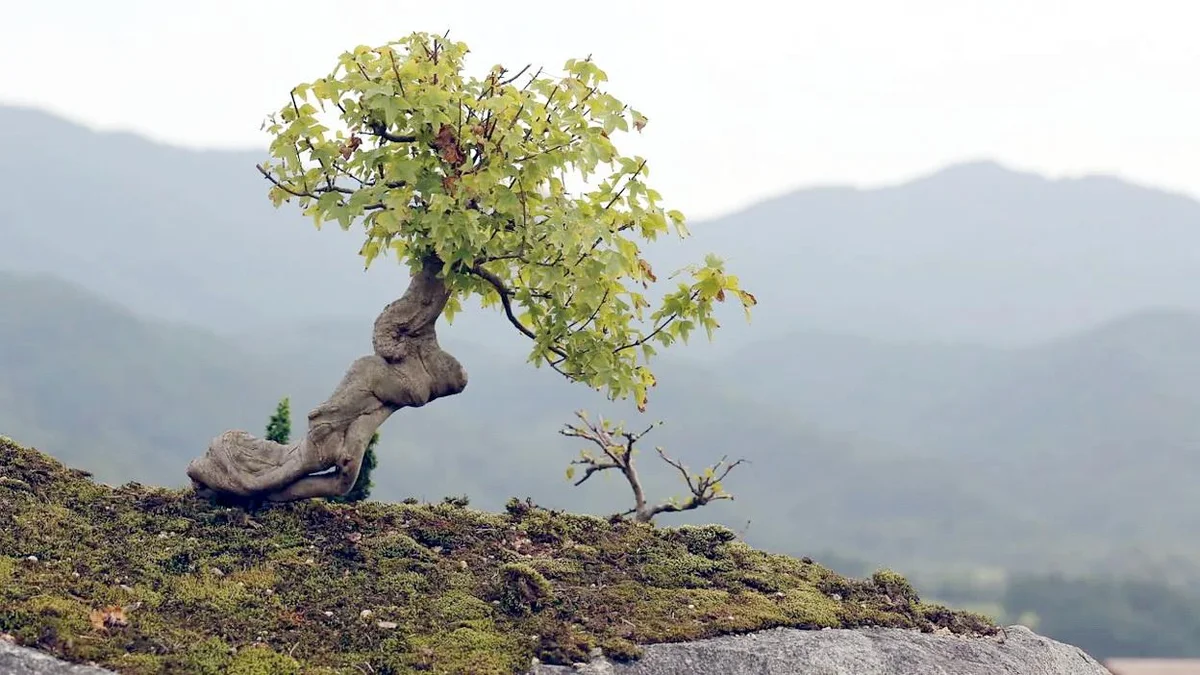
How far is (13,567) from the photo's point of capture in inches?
369

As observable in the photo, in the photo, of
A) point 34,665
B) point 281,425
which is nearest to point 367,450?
point 281,425

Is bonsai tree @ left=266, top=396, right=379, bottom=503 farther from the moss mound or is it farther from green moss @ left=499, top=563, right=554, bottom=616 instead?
green moss @ left=499, top=563, right=554, bottom=616

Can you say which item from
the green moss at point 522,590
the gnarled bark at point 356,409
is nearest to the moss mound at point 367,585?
the green moss at point 522,590

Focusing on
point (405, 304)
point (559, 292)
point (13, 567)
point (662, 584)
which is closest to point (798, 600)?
point (662, 584)

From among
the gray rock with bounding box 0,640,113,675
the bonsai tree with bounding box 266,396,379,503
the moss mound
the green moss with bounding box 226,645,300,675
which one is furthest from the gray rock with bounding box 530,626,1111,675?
the bonsai tree with bounding box 266,396,379,503

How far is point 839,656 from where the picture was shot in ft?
30.7

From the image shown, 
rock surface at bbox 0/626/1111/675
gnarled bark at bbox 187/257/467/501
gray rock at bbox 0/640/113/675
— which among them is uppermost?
gnarled bark at bbox 187/257/467/501

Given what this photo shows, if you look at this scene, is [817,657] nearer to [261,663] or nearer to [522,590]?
[522,590]

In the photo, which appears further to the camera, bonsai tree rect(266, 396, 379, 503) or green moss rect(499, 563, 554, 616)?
bonsai tree rect(266, 396, 379, 503)

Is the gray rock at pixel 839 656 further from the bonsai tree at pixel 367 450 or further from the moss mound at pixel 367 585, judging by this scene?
the bonsai tree at pixel 367 450

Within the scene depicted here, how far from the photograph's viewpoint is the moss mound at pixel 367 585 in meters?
8.55

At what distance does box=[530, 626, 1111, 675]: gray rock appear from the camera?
8.89 m

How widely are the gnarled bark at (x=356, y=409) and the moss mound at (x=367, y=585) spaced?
1.10ft

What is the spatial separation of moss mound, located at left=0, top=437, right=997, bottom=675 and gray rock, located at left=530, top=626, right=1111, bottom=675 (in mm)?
162
